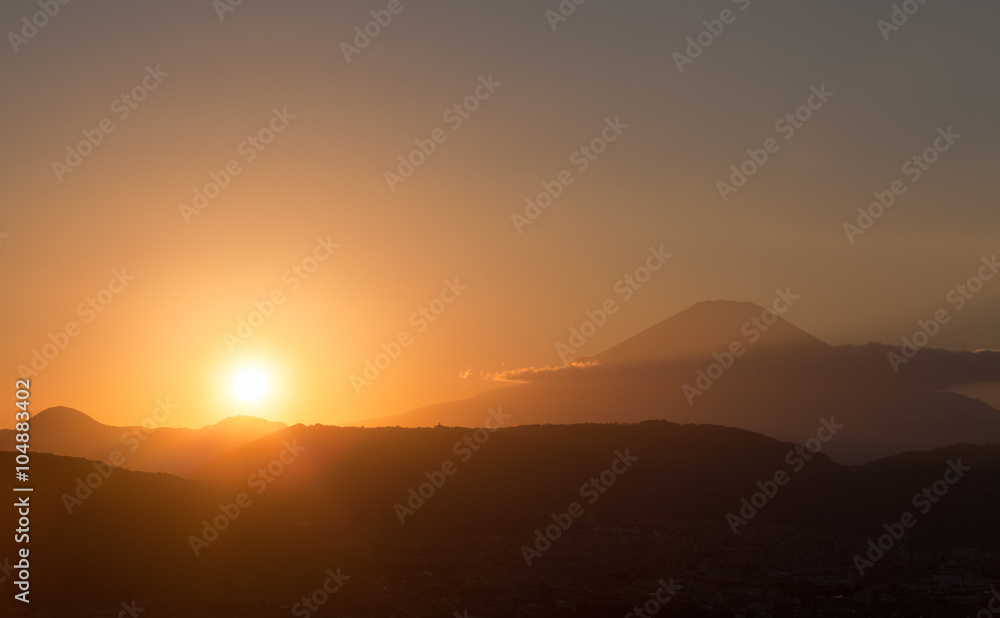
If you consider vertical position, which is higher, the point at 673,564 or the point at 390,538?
the point at 390,538

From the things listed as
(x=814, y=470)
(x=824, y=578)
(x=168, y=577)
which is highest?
(x=814, y=470)

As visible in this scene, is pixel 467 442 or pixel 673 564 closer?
pixel 673 564

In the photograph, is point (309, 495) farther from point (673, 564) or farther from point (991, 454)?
point (991, 454)

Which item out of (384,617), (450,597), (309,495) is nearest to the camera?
(384,617)

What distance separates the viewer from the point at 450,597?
41.6m

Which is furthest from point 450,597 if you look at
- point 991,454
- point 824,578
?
point 991,454

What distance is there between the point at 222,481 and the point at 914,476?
195 ft

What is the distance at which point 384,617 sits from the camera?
38406 mm

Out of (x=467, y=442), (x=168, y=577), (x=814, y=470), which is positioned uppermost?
(x=467, y=442)

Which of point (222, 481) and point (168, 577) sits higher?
point (222, 481)

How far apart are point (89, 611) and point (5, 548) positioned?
296 inches

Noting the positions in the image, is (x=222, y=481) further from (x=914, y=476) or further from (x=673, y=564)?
(x=914, y=476)

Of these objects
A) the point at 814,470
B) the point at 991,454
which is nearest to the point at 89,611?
the point at 814,470

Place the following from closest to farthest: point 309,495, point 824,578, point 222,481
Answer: point 824,578, point 309,495, point 222,481
